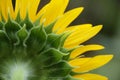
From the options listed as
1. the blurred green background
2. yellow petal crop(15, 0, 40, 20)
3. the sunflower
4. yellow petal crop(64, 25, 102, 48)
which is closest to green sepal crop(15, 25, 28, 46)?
the sunflower

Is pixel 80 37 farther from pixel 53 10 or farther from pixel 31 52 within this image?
pixel 31 52

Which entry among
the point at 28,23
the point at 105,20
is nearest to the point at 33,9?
the point at 28,23

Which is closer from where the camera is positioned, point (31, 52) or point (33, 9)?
point (31, 52)

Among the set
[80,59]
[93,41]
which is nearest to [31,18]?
[80,59]

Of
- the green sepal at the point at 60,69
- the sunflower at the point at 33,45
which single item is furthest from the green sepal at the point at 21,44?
the green sepal at the point at 60,69

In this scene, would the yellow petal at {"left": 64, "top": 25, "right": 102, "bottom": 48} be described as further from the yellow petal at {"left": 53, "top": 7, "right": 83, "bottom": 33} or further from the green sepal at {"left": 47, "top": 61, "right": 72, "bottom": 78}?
the green sepal at {"left": 47, "top": 61, "right": 72, "bottom": 78}
